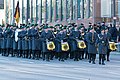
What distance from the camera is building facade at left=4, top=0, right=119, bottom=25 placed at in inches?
1436

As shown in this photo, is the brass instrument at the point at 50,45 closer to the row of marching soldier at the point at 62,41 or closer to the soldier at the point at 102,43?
the row of marching soldier at the point at 62,41

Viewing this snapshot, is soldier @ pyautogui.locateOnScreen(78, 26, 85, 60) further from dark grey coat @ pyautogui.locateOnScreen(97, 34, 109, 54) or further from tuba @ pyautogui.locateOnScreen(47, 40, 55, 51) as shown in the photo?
dark grey coat @ pyautogui.locateOnScreen(97, 34, 109, 54)

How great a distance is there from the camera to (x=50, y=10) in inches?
1993

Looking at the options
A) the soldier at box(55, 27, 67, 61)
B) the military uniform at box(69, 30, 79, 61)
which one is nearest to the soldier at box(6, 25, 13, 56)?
the soldier at box(55, 27, 67, 61)

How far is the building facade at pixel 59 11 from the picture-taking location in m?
36.5

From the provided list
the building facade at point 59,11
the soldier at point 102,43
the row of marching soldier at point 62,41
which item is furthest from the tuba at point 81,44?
the building facade at point 59,11

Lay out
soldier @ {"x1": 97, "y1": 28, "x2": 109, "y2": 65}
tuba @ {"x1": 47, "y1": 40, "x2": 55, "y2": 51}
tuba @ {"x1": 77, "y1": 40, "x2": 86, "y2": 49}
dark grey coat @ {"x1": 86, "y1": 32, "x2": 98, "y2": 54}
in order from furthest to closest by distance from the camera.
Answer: tuba @ {"x1": 77, "y1": 40, "x2": 86, "y2": 49} → tuba @ {"x1": 47, "y1": 40, "x2": 55, "y2": 51} → dark grey coat @ {"x1": 86, "y1": 32, "x2": 98, "y2": 54} → soldier @ {"x1": 97, "y1": 28, "x2": 109, "y2": 65}

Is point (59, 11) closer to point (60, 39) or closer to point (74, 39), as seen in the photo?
point (74, 39)

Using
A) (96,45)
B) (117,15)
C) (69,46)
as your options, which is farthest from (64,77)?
(117,15)

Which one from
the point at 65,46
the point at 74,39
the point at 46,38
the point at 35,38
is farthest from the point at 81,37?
the point at 35,38

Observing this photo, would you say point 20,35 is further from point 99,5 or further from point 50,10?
point 50,10

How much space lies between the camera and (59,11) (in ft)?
156

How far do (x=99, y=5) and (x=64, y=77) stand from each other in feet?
73.5

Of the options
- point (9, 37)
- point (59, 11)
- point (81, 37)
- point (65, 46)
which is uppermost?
point (59, 11)
